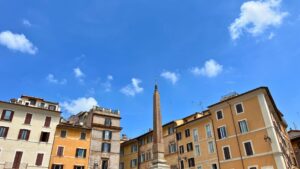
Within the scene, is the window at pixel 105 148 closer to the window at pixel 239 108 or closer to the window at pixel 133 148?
the window at pixel 133 148

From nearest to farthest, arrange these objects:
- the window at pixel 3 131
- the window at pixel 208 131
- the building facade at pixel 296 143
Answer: the window at pixel 3 131 → the window at pixel 208 131 → the building facade at pixel 296 143

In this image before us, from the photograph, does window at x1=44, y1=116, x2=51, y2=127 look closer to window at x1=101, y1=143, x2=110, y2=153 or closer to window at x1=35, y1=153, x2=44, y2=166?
window at x1=35, y1=153, x2=44, y2=166

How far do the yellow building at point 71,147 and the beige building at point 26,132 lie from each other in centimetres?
93

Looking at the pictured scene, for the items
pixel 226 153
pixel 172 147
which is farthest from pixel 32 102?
pixel 226 153

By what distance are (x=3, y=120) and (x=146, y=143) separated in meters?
23.0

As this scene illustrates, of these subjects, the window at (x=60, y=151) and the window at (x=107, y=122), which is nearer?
the window at (x=60, y=151)

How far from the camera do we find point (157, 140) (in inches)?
826

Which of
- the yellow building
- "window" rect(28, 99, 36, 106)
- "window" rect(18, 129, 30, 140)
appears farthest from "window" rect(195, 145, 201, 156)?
"window" rect(28, 99, 36, 106)

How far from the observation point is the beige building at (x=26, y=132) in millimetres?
32625

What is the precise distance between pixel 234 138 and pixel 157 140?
14611 millimetres

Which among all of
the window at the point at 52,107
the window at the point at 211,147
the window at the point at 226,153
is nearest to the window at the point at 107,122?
the window at the point at 52,107

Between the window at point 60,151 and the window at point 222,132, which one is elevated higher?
the window at point 222,132

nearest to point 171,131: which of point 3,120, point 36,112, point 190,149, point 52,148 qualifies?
point 190,149

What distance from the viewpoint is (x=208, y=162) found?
33.1 m
